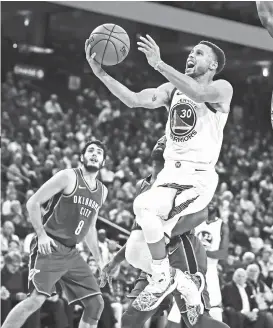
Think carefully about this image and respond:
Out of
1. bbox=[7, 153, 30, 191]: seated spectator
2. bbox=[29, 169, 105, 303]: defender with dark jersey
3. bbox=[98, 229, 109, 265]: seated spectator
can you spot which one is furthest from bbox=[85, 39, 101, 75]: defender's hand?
bbox=[7, 153, 30, 191]: seated spectator

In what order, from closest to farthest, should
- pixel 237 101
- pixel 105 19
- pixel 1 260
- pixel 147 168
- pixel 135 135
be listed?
pixel 1 260 → pixel 147 168 → pixel 135 135 → pixel 105 19 → pixel 237 101

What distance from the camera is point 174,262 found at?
586cm

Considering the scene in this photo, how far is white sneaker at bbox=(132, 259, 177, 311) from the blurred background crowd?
3.44 m

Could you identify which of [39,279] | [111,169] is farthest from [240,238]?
[39,279]

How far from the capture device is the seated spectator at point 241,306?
10016 mm

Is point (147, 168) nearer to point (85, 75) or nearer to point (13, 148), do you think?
point (13, 148)

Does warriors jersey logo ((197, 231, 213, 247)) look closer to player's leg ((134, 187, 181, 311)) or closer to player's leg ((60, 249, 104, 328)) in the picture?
player's leg ((60, 249, 104, 328))

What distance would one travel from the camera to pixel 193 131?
571 centimetres

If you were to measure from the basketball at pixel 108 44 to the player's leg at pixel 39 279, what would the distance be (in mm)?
1890

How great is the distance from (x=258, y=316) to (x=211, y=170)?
4.77 metres

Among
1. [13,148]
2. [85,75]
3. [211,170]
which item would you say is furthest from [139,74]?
[211,170]

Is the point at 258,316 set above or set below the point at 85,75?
below

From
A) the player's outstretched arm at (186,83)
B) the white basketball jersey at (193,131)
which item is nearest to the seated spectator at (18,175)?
the white basketball jersey at (193,131)

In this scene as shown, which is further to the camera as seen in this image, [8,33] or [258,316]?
[8,33]
